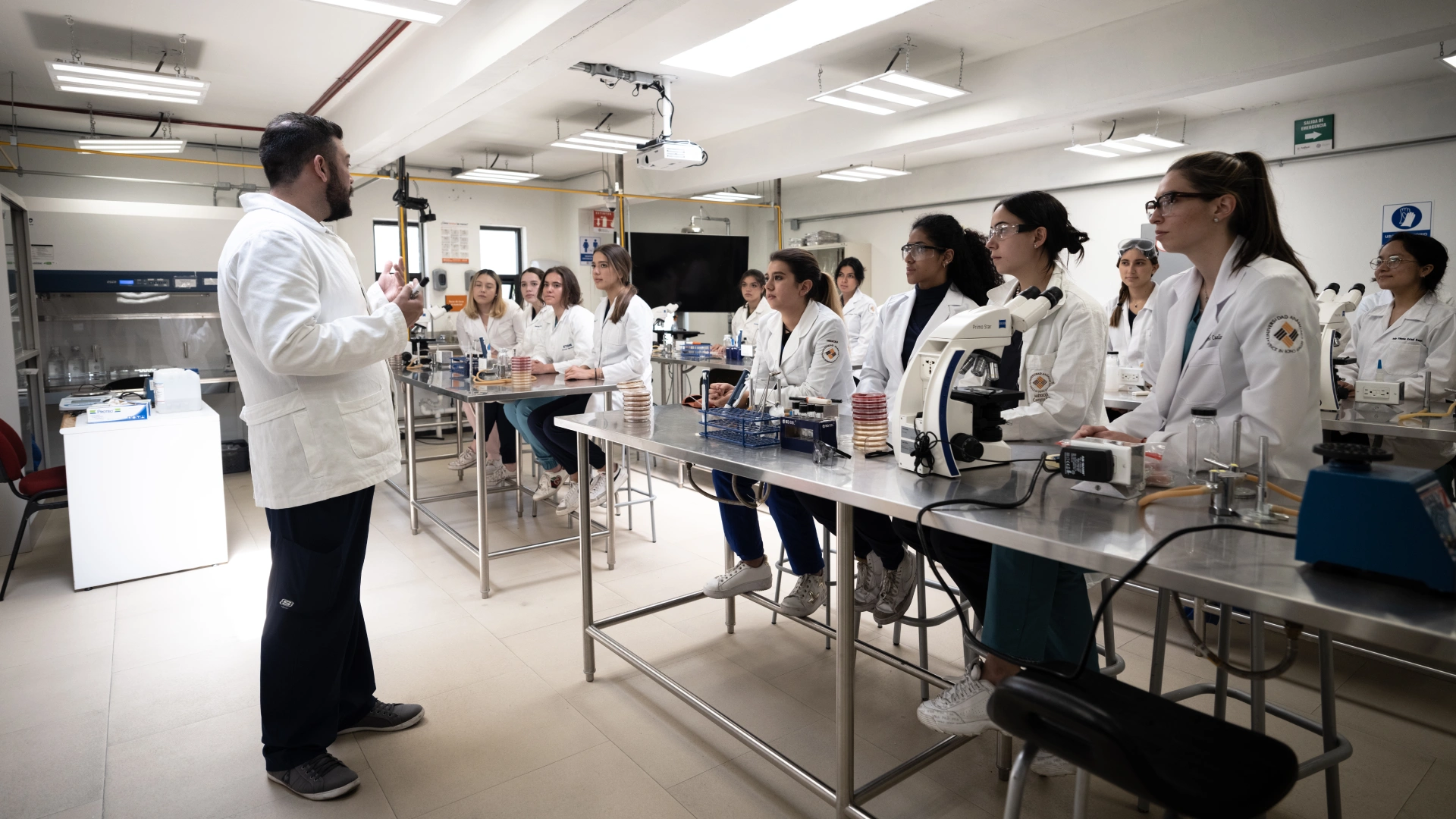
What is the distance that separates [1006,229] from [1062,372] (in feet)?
1.55

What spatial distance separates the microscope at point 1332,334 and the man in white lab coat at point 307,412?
3.29 metres

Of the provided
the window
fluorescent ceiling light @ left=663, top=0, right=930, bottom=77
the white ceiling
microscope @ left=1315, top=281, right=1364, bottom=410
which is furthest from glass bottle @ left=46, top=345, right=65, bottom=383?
microscope @ left=1315, top=281, right=1364, bottom=410

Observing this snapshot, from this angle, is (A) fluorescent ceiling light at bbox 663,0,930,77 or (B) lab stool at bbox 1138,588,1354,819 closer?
(B) lab stool at bbox 1138,588,1354,819

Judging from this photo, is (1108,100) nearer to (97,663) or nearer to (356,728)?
(356,728)

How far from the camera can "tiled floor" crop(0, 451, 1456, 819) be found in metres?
2.06

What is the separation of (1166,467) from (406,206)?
6.51 meters

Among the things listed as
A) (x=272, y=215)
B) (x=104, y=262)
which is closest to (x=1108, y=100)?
(x=272, y=215)

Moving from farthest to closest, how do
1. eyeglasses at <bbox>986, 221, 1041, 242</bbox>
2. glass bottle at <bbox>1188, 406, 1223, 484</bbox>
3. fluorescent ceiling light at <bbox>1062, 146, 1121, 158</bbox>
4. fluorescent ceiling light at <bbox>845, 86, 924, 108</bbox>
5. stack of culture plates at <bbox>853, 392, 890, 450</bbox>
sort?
1. fluorescent ceiling light at <bbox>1062, 146, 1121, 158</bbox>
2. fluorescent ceiling light at <bbox>845, 86, 924, 108</bbox>
3. eyeglasses at <bbox>986, 221, 1041, 242</bbox>
4. stack of culture plates at <bbox>853, 392, 890, 450</bbox>
5. glass bottle at <bbox>1188, 406, 1223, 484</bbox>

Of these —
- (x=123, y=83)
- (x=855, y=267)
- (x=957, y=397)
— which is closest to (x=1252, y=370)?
(x=957, y=397)

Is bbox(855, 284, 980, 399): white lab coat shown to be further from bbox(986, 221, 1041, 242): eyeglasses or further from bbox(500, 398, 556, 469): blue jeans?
bbox(500, 398, 556, 469): blue jeans

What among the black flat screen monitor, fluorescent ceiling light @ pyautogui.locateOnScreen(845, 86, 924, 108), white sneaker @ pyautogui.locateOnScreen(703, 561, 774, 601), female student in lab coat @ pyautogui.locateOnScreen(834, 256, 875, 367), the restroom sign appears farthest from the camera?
the black flat screen monitor

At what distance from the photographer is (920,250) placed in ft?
8.55

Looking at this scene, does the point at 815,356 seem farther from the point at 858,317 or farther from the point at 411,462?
the point at 858,317

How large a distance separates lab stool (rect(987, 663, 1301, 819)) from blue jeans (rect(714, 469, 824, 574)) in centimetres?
152
